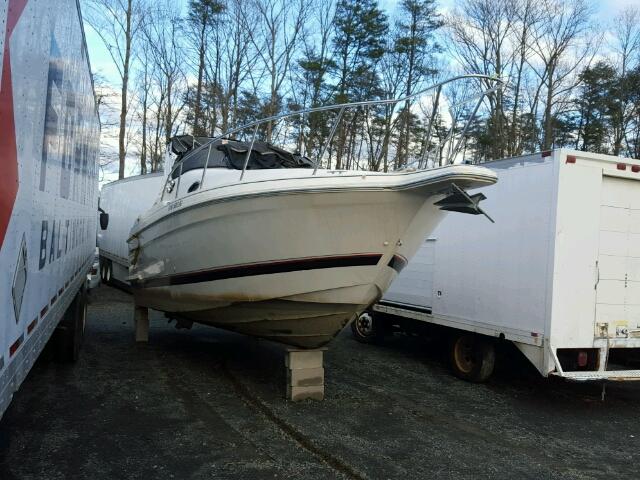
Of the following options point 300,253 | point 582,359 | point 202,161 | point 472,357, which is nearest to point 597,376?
point 582,359

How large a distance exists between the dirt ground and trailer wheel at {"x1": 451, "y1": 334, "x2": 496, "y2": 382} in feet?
0.43

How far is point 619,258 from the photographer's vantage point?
6.41 metres

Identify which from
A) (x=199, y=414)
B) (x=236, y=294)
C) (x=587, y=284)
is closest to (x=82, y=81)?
(x=236, y=294)

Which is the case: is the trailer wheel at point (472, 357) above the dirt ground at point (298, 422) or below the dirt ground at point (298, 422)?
above

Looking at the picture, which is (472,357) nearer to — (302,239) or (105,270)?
(302,239)

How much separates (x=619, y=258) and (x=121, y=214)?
524 inches

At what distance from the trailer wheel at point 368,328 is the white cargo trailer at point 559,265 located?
98.3 inches

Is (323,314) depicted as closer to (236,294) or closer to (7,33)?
(236,294)

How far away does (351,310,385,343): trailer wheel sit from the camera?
9602 millimetres

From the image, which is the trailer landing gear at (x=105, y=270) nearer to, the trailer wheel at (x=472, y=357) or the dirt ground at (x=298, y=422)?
the dirt ground at (x=298, y=422)

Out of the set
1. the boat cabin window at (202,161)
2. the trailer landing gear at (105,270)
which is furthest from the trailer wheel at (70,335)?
the trailer landing gear at (105,270)

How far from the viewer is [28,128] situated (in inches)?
99.6

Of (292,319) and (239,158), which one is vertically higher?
(239,158)

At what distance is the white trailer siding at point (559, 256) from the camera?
6.05 m
